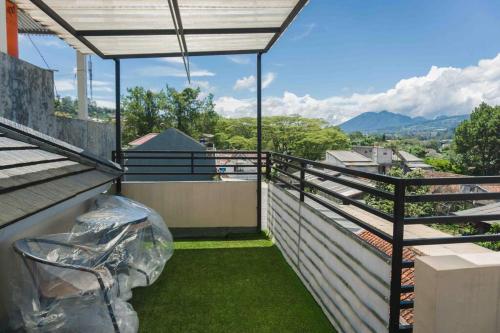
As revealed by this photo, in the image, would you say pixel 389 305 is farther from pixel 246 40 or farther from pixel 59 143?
pixel 246 40

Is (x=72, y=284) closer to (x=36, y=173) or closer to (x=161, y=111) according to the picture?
(x=36, y=173)

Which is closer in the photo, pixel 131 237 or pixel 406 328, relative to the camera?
pixel 406 328

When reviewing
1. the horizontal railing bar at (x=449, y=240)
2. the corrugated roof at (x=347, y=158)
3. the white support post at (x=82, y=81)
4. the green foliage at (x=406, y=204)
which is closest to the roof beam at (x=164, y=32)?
the green foliage at (x=406, y=204)

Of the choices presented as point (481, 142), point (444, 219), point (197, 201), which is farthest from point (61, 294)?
point (481, 142)

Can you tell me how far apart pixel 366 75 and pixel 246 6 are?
693 feet

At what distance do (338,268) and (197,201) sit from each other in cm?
332

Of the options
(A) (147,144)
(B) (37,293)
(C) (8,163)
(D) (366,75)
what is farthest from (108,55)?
(D) (366,75)

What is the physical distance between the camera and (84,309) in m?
1.98

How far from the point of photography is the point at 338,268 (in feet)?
8.96

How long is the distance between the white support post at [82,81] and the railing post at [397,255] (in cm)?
778

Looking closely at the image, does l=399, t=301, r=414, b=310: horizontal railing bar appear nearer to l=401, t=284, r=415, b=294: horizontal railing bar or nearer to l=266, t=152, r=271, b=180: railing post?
l=401, t=284, r=415, b=294: horizontal railing bar

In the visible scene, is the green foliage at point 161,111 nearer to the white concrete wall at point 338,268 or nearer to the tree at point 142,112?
the tree at point 142,112

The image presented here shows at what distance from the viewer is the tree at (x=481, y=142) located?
46.0m

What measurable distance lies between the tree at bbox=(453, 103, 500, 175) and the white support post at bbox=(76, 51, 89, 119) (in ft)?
165
